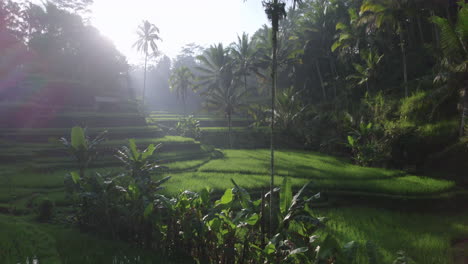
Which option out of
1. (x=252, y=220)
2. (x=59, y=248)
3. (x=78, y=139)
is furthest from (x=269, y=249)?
(x=78, y=139)

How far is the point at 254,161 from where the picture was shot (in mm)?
12188

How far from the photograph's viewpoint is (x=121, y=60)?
28.9 metres

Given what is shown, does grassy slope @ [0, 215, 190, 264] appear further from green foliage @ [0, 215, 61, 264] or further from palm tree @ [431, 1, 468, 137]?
palm tree @ [431, 1, 468, 137]

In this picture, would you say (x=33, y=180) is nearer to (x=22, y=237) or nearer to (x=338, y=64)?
(x=22, y=237)

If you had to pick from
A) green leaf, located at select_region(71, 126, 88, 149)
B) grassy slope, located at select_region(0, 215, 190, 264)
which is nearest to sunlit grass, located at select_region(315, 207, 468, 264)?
grassy slope, located at select_region(0, 215, 190, 264)

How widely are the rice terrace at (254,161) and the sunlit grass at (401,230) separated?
5cm

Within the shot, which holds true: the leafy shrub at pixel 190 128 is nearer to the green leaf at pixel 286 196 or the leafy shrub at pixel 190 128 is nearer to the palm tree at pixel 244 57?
the palm tree at pixel 244 57

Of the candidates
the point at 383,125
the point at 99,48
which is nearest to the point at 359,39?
the point at 383,125

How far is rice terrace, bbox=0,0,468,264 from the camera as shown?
13.5 feet

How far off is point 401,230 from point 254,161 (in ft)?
23.6

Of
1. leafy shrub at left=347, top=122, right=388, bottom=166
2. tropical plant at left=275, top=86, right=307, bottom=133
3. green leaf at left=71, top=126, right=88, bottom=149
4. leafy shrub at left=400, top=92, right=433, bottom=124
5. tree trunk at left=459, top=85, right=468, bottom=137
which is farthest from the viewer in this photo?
tropical plant at left=275, top=86, right=307, bottom=133

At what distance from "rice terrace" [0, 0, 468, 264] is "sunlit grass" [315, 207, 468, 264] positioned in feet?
0.15

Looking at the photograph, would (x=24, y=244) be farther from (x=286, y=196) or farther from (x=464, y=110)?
(x=464, y=110)

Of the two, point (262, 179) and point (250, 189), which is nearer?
point (250, 189)
